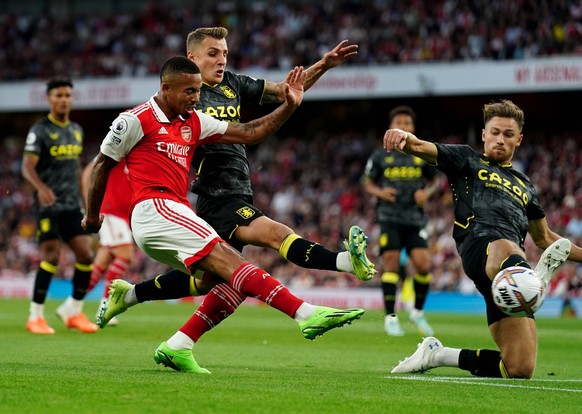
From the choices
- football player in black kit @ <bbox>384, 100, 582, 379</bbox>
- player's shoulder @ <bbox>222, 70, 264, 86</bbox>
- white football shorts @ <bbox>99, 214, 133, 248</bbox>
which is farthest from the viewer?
white football shorts @ <bbox>99, 214, 133, 248</bbox>

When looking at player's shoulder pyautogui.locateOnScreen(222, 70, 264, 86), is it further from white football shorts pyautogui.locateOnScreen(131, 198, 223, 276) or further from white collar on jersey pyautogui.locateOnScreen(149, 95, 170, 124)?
white football shorts pyautogui.locateOnScreen(131, 198, 223, 276)

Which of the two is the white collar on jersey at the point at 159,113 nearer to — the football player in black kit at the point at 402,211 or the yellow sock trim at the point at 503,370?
the yellow sock trim at the point at 503,370

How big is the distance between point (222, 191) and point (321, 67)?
1235mm

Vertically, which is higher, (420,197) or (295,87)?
(420,197)

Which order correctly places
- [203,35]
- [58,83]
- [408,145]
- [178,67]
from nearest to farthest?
[178,67] < [408,145] < [203,35] < [58,83]

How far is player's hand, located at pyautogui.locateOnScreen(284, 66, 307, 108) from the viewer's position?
697cm

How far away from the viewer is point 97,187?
23.2 feet

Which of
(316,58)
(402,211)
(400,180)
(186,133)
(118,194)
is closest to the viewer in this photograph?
(186,133)

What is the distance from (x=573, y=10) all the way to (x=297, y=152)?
9.20 meters

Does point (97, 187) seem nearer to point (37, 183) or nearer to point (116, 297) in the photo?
point (116, 297)

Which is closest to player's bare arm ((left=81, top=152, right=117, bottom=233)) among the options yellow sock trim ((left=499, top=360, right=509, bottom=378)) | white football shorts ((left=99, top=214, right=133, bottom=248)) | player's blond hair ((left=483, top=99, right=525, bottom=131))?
player's blond hair ((left=483, top=99, right=525, bottom=131))

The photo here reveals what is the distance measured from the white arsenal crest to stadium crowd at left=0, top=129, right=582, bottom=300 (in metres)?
12.5

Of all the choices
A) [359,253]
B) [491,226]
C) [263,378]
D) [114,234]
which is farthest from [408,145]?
[114,234]

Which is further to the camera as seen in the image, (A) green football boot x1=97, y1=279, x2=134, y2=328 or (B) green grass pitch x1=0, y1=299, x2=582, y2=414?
(A) green football boot x1=97, y1=279, x2=134, y2=328
